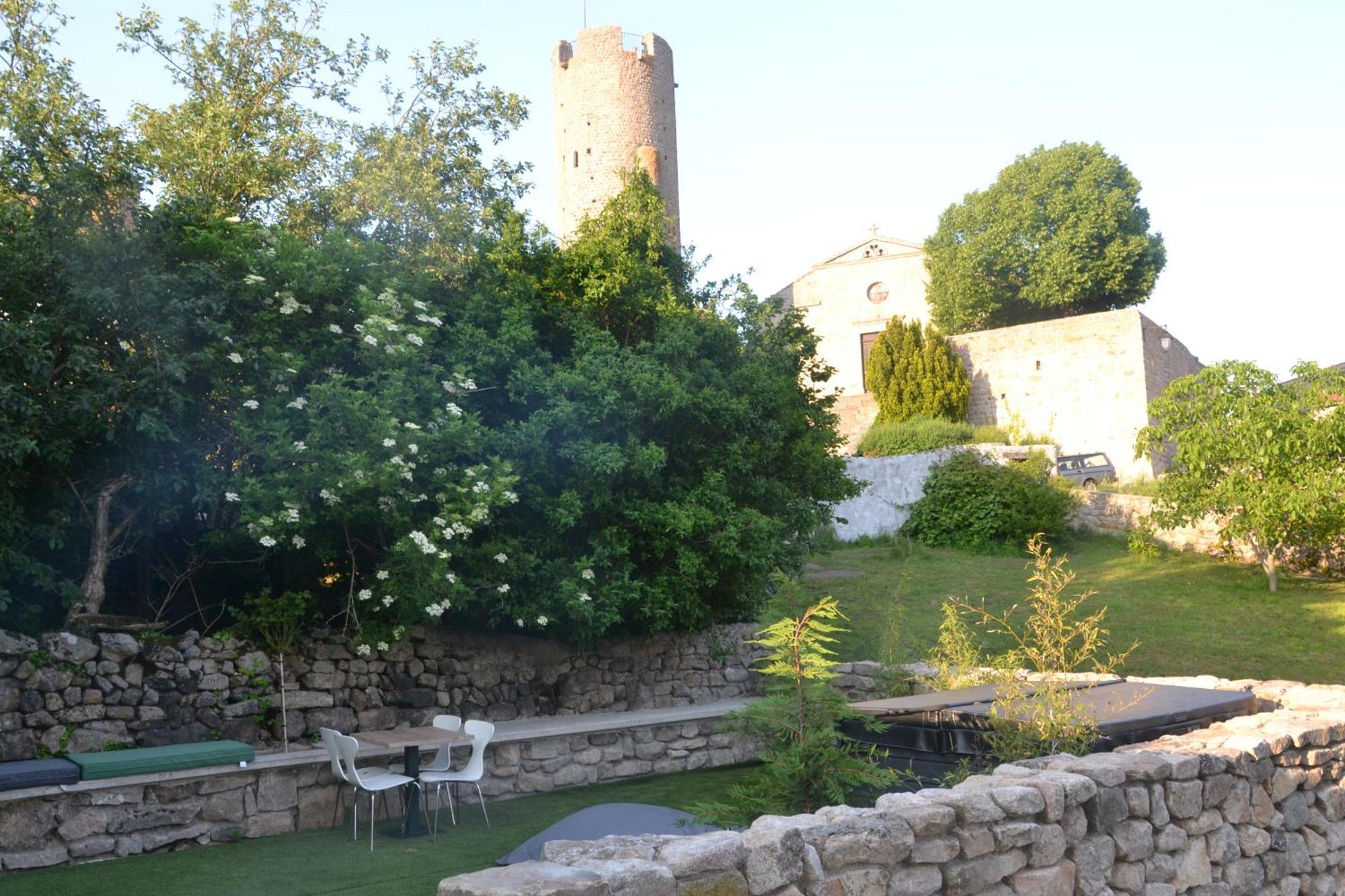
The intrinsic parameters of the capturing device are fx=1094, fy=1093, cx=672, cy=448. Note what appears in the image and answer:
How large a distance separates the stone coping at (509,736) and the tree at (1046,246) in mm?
22613

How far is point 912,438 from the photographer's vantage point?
25.1m

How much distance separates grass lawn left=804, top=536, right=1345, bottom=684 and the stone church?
748cm

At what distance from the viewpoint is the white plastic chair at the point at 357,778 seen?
294 inches

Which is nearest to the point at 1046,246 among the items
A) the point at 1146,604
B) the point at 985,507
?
the point at 985,507

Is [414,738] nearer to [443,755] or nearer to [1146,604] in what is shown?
[443,755]

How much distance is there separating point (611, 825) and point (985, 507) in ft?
52.0

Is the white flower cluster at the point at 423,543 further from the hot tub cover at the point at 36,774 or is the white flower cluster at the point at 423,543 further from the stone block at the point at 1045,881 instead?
the stone block at the point at 1045,881

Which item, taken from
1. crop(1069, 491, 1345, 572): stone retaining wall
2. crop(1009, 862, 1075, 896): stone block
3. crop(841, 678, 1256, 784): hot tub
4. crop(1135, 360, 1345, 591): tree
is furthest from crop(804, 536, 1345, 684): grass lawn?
crop(1009, 862, 1075, 896): stone block

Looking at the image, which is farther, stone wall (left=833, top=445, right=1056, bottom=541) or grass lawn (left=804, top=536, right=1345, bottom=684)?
stone wall (left=833, top=445, right=1056, bottom=541)

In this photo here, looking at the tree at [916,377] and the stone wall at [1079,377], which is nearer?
the stone wall at [1079,377]

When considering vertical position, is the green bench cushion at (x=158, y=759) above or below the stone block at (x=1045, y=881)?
above

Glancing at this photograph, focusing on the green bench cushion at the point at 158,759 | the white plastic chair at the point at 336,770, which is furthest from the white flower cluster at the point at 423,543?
the green bench cushion at the point at 158,759

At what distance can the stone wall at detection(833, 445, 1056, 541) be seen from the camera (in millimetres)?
22344

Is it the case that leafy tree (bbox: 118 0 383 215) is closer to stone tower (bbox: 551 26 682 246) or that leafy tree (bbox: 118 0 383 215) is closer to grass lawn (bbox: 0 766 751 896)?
grass lawn (bbox: 0 766 751 896)
